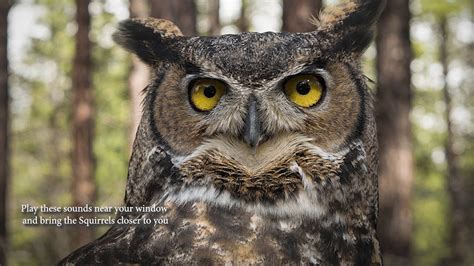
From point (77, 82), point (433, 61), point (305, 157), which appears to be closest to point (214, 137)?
point (305, 157)

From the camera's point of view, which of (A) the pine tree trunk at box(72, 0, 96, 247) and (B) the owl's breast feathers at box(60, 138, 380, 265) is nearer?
(B) the owl's breast feathers at box(60, 138, 380, 265)

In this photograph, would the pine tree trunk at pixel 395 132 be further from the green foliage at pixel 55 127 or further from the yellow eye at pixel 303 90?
the green foliage at pixel 55 127

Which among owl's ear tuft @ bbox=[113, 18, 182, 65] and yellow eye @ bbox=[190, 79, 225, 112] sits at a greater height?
owl's ear tuft @ bbox=[113, 18, 182, 65]

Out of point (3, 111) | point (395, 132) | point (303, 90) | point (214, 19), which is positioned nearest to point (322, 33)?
point (303, 90)

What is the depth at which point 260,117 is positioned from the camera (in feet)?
6.89

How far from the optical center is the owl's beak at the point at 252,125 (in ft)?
6.75

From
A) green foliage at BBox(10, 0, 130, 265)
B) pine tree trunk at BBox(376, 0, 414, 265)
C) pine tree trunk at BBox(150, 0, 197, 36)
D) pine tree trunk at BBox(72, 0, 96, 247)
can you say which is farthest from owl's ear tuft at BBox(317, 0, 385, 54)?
green foliage at BBox(10, 0, 130, 265)

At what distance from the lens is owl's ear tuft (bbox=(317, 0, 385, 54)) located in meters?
2.30

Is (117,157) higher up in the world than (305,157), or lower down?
lower down

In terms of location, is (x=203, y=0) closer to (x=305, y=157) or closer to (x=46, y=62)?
(x=46, y=62)

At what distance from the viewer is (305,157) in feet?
7.09

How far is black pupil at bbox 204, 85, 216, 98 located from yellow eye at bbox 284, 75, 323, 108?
0.28 meters

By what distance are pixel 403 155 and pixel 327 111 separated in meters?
5.16

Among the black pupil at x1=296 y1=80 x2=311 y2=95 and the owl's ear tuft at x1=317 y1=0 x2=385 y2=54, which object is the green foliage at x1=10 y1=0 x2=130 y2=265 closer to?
the owl's ear tuft at x1=317 y1=0 x2=385 y2=54
